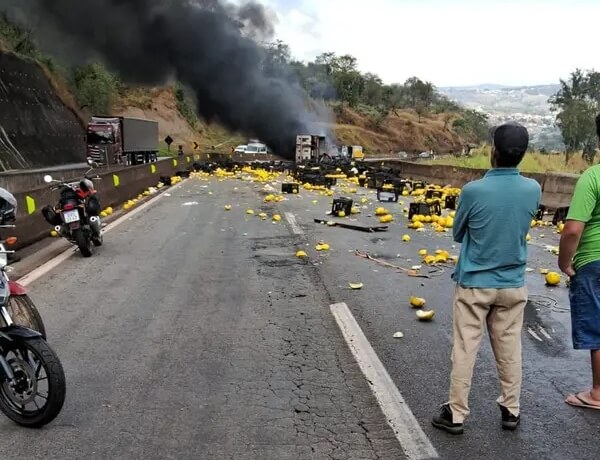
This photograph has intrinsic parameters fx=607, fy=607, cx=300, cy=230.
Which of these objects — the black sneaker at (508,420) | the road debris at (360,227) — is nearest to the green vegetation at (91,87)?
the road debris at (360,227)

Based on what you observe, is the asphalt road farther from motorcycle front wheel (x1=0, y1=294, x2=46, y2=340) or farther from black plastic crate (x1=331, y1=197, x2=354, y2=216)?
black plastic crate (x1=331, y1=197, x2=354, y2=216)

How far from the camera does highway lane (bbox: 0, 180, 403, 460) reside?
367 cm

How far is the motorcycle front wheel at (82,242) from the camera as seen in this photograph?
970 cm

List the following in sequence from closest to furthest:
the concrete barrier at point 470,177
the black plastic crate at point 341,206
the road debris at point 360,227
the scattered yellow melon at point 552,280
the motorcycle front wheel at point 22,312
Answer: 1. the motorcycle front wheel at point 22,312
2. the scattered yellow melon at point 552,280
3. the road debris at point 360,227
4. the black plastic crate at point 341,206
5. the concrete barrier at point 470,177

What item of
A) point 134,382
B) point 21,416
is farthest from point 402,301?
point 21,416

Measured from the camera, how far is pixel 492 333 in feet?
12.8

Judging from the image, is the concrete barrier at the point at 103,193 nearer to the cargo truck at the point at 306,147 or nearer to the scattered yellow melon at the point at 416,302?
the scattered yellow melon at the point at 416,302

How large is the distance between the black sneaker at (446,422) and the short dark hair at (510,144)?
1576mm

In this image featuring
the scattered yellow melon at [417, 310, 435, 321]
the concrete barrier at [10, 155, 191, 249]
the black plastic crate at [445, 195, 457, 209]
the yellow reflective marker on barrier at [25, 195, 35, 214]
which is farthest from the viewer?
the black plastic crate at [445, 195, 457, 209]

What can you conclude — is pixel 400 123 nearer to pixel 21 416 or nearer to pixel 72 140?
pixel 72 140

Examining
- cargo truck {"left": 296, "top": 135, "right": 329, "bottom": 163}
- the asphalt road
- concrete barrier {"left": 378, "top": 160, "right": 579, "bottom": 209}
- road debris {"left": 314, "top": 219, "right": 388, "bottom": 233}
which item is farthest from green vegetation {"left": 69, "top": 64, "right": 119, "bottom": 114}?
the asphalt road

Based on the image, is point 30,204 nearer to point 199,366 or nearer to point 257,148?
point 199,366

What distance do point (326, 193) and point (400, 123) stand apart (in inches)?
3458

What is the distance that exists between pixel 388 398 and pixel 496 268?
4.08ft
